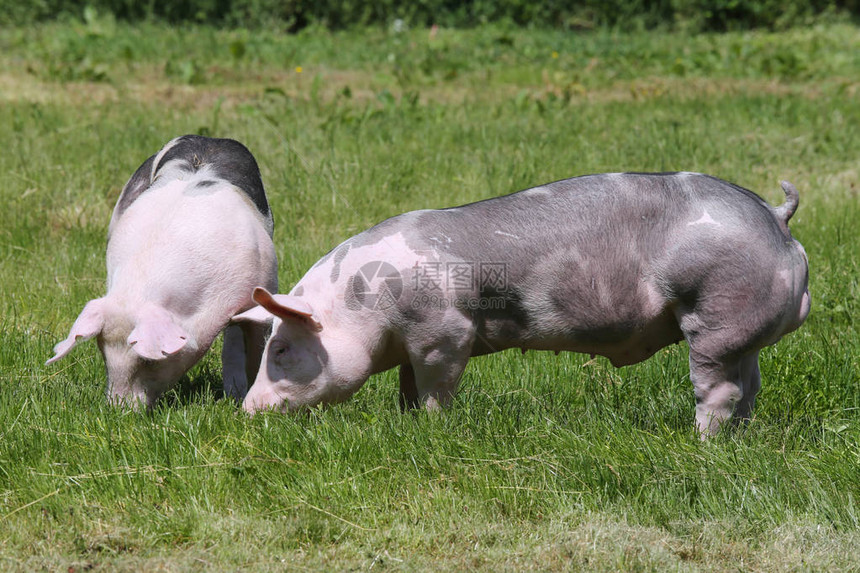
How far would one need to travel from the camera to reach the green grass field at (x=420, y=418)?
11.4 feet

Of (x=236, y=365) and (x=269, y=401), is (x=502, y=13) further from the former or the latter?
(x=269, y=401)

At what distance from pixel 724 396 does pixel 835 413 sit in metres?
0.83

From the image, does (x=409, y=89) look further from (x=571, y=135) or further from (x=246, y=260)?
(x=246, y=260)

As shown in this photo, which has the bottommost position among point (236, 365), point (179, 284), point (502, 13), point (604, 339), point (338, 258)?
point (502, 13)

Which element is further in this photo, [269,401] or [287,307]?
[269,401]

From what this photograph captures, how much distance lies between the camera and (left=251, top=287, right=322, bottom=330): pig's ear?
3.79m

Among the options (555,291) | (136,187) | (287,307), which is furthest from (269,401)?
(136,187)

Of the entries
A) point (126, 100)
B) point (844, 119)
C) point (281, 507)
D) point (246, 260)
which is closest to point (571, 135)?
point (844, 119)

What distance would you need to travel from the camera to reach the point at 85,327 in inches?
157

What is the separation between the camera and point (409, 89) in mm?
11375

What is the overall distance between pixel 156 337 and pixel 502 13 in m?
15.4

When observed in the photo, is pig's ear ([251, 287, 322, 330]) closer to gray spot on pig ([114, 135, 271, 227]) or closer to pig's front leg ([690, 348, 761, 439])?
gray spot on pig ([114, 135, 271, 227])

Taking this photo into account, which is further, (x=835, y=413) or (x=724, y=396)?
(x=835, y=413)

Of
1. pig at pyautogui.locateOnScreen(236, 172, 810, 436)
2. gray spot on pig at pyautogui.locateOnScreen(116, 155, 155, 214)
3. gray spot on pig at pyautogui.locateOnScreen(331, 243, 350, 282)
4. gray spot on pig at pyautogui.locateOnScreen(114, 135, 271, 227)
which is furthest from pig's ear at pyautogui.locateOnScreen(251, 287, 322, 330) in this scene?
gray spot on pig at pyautogui.locateOnScreen(116, 155, 155, 214)
